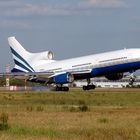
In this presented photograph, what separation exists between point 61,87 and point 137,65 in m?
15.1

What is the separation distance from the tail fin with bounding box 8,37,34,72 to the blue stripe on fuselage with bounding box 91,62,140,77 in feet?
57.6

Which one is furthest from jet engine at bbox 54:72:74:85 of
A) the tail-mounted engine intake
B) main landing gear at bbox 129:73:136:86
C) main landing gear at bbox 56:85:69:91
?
the tail-mounted engine intake

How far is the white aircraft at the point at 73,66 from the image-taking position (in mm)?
85500

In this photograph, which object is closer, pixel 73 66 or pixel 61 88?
pixel 73 66

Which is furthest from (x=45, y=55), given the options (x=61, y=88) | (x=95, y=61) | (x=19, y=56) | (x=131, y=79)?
(x=131, y=79)

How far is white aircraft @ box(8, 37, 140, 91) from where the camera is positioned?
281ft

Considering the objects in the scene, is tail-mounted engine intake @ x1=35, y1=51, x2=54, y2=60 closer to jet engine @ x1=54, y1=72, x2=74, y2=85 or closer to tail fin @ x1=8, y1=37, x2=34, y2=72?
tail fin @ x1=8, y1=37, x2=34, y2=72

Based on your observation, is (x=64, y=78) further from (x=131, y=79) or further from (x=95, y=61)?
(x=131, y=79)

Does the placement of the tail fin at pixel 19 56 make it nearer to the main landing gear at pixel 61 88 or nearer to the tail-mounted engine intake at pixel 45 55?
the tail-mounted engine intake at pixel 45 55

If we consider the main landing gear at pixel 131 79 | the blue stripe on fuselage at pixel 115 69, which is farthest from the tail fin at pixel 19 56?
the main landing gear at pixel 131 79

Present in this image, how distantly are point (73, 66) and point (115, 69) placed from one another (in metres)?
8.55

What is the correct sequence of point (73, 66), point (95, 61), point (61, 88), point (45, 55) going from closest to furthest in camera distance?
point (95, 61), point (73, 66), point (61, 88), point (45, 55)

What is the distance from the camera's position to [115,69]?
284 feet

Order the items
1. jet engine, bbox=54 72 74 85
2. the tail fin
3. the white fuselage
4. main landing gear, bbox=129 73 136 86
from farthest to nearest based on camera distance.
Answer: the tail fin < jet engine, bbox=54 72 74 85 < main landing gear, bbox=129 73 136 86 < the white fuselage
